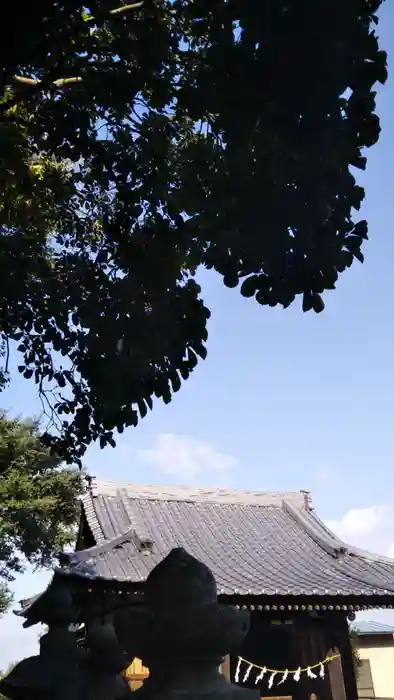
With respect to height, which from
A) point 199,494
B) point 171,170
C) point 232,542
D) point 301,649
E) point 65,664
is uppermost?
point 199,494

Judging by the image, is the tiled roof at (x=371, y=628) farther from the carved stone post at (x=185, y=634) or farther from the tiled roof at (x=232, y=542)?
the carved stone post at (x=185, y=634)

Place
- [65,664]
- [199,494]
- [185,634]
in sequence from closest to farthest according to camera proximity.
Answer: [185,634], [65,664], [199,494]

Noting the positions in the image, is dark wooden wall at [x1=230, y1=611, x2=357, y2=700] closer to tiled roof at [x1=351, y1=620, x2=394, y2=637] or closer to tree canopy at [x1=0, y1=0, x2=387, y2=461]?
tree canopy at [x1=0, y1=0, x2=387, y2=461]

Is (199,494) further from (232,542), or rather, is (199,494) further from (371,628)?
(371,628)

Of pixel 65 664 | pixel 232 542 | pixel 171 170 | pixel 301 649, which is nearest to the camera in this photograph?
pixel 65 664

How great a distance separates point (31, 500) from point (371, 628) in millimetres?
18247

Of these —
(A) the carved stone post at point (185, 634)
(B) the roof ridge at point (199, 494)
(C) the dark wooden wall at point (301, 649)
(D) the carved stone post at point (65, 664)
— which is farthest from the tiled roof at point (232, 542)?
(A) the carved stone post at point (185, 634)

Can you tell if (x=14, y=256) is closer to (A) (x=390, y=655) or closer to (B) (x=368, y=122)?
(B) (x=368, y=122)

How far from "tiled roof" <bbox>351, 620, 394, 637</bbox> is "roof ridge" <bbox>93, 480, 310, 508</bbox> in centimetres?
1144

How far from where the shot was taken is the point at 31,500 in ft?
60.9

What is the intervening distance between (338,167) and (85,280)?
2287mm

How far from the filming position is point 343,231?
365 centimetres

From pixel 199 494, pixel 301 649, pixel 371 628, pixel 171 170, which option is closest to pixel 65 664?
pixel 171 170

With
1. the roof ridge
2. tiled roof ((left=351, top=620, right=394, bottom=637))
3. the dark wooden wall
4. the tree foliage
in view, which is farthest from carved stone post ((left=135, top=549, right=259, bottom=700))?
tiled roof ((left=351, top=620, right=394, bottom=637))
